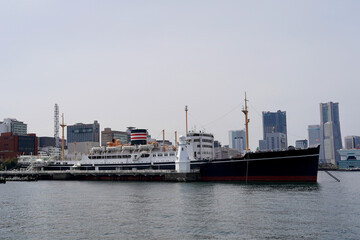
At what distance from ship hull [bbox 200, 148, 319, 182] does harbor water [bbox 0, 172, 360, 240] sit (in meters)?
16.0

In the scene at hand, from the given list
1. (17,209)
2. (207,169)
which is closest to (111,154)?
(207,169)

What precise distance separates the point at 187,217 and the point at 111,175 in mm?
56742

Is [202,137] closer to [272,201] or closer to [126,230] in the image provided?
[272,201]

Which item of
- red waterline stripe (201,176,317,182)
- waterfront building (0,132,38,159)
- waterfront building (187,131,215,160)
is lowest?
red waterline stripe (201,176,317,182)

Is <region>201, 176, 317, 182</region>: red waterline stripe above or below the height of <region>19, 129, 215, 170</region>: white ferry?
below

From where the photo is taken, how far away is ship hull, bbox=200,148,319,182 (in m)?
63.7

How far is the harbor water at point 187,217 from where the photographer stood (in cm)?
2812

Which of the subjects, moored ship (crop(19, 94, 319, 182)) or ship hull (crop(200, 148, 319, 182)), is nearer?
ship hull (crop(200, 148, 319, 182))

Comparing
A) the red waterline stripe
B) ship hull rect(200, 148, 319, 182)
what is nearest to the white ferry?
ship hull rect(200, 148, 319, 182)

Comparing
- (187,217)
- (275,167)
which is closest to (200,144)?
(275,167)

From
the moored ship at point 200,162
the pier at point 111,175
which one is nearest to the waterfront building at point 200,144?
the moored ship at point 200,162

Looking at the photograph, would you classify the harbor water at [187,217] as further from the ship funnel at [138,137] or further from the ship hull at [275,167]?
the ship funnel at [138,137]

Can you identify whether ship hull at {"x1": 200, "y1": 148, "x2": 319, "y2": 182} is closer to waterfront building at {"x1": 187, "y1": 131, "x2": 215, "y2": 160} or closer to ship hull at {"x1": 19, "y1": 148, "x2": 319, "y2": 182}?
ship hull at {"x1": 19, "y1": 148, "x2": 319, "y2": 182}

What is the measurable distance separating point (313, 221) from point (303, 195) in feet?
53.0
